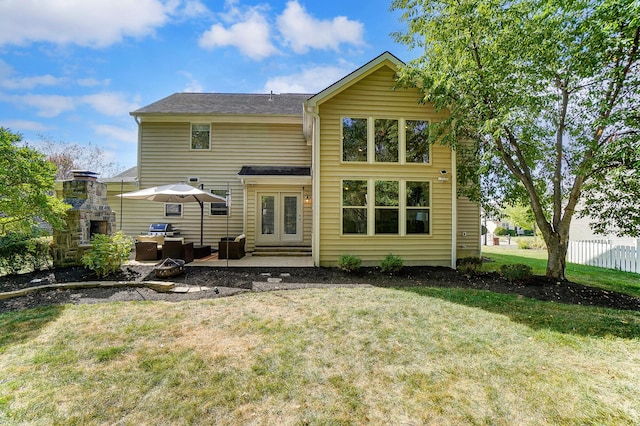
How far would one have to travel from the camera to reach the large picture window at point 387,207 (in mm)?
8383

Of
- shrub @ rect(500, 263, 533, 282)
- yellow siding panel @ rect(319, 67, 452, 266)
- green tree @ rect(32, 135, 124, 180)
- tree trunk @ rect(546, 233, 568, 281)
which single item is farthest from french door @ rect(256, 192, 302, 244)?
Result: green tree @ rect(32, 135, 124, 180)

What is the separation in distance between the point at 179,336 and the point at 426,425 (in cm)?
307

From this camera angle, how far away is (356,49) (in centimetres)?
1284

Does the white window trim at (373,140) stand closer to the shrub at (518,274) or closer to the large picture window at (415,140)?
the large picture window at (415,140)

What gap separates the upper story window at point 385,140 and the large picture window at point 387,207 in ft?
2.54

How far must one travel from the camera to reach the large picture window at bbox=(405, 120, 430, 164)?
8.48 meters

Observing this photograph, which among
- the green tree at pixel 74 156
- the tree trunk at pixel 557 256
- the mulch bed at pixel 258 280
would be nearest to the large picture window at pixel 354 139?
the mulch bed at pixel 258 280

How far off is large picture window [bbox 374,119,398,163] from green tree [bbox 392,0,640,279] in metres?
1.23

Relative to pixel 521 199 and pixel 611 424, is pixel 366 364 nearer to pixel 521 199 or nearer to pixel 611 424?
pixel 611 424

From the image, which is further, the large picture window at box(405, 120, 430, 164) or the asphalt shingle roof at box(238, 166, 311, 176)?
the asphalt shingle roof at box(238, 166, 311, 176)

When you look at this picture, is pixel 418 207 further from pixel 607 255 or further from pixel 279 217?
pixel 607 255

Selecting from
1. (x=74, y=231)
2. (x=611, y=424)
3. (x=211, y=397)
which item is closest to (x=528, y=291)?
(x=611, y=424)

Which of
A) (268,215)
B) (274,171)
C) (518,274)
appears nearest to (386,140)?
(274,171)

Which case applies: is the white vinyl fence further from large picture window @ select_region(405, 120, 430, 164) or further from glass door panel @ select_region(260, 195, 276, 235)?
glass door panel @ select_region(260, 195, 276, 235)
